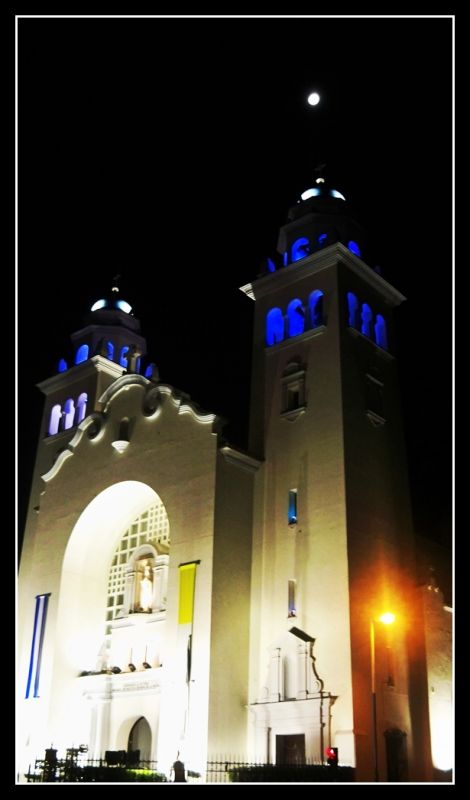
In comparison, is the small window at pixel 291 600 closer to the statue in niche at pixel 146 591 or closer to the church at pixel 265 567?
the church at pixel 265 567

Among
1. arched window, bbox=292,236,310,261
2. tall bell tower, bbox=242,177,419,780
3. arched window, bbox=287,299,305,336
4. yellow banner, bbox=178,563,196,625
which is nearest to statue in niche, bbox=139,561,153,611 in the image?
yellow banner, bbox=178,563,196,625

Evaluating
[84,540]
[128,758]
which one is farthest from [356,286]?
[128,758]

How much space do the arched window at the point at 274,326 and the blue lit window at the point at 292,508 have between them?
6.68 meters

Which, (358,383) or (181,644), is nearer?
(181,644)

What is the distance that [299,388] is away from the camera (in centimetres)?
2942

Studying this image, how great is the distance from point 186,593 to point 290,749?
5.63 meters

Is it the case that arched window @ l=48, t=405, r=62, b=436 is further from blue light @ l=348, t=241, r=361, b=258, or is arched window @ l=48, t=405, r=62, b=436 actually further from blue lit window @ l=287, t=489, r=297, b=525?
blue light @ l=348, t=241, r=361, b=258

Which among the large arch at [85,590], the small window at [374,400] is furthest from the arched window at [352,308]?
the large arch at [85,590]

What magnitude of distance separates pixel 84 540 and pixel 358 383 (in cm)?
1278

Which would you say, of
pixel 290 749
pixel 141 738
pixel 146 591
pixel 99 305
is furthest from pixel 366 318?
pixel 141 738

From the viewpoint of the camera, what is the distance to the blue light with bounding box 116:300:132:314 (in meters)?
42.4

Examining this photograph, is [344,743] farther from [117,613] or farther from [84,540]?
[84,540]

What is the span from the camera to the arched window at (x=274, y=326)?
31534mm

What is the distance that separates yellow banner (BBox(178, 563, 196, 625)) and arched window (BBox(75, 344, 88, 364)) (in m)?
17.8
